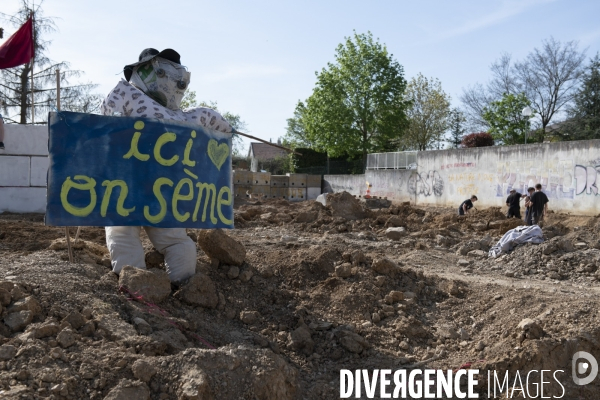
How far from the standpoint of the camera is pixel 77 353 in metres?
3.94

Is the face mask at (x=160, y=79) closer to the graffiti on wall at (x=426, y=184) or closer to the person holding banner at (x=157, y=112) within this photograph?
the person holding banner at (x=157, y=112)

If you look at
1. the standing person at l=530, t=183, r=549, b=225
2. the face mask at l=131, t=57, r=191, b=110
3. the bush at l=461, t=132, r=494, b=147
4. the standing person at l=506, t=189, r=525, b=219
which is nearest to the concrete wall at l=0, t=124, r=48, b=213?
the face mask at l=131, t=57, r=191, b=110

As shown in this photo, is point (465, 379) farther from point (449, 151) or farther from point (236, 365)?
point (449, 151)

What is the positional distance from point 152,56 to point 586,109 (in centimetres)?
3102

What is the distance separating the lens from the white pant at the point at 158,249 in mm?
5723

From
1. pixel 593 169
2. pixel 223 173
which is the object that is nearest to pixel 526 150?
pixel 593 169

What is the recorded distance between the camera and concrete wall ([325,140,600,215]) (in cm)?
1798

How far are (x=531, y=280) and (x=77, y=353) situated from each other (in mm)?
6754

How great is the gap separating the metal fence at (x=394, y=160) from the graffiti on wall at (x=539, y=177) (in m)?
6.48

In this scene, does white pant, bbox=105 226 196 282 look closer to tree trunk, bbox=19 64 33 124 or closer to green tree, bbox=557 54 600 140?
tree trunk, bbox=19 64 33 124

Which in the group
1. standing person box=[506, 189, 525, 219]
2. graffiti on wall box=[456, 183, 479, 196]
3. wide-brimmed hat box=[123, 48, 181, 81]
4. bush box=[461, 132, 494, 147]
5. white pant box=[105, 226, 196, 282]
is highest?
bush box=[461, 132, 494, 147]

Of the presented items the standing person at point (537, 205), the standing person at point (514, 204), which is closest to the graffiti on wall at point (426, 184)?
the standing person at point (514, 204)

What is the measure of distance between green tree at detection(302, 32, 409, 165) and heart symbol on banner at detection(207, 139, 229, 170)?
30934mm

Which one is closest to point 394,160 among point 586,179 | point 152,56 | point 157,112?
point 586,179
